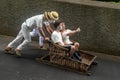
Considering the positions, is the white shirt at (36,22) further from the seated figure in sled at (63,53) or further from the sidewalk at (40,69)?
the sidewalk at (40,69)

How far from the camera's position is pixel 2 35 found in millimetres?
10516

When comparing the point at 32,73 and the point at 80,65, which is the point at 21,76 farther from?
the point at 80,65

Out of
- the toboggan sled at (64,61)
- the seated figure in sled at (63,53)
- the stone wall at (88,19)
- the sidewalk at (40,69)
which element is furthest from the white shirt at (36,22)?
the stone wall at (88,19)

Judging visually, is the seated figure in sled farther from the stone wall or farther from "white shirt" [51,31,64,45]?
the stone wall

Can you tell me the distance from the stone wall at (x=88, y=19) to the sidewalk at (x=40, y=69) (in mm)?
417

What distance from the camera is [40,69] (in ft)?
27.4

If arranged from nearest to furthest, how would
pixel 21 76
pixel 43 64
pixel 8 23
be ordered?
pixel 21 76, pixel 43 64, pixel 8 23

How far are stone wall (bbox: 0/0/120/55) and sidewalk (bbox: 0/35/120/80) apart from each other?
417 mm

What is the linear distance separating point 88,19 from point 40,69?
7.20ft

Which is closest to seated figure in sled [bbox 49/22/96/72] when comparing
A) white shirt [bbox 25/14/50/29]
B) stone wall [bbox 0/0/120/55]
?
white shirt [bbox 25/14/50/29]

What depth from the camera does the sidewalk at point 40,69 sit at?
7949 mm

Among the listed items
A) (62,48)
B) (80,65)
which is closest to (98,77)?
(80,65)

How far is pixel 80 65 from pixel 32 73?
3.91 ft

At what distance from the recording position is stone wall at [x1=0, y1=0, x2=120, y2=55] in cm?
938
